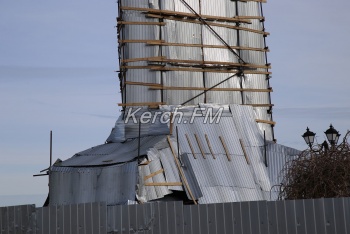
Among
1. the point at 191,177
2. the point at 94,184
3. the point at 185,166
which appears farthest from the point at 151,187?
the point at 94,184

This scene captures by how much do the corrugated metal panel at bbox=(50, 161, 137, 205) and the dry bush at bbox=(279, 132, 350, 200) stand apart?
666 inches

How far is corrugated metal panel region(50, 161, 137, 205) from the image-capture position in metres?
36.2

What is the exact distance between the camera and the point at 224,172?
39.2 m

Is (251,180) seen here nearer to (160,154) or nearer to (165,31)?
(160,154)

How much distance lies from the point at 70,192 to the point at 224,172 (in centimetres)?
863

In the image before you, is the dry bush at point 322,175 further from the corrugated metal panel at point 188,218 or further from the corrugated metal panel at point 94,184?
the corrugated metal panel at point 94,184

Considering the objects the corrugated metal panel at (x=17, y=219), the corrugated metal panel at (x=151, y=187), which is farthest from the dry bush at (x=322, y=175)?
the corrugated metal panel at (x=151, y=187)

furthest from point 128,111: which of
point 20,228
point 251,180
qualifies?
point 20,228

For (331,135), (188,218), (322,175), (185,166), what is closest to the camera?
(188,218)

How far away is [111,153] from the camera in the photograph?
40250 millimetres

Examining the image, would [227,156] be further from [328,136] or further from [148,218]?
[148,218]

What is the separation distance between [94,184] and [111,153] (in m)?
3.07

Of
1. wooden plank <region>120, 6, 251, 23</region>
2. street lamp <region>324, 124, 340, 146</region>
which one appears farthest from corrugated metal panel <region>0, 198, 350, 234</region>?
wooden plank <region>120, 6, 251, 23</region>

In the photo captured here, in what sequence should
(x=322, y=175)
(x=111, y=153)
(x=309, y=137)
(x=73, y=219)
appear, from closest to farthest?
(x=73, y=219)
(x=322, y=175)
(x=309, y=137)
(x=111, y=153)
